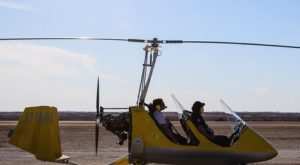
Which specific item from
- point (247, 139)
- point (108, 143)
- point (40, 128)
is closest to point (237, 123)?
point (247, 139)

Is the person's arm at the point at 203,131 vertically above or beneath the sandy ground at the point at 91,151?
above

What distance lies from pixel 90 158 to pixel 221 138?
9088 millimetres

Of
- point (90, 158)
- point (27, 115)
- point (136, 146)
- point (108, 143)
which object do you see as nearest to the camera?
point (136, 146)

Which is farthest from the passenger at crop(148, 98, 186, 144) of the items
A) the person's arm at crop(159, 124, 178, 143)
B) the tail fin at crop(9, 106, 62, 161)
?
the tail fin at crop(9, 106, 62, 161)

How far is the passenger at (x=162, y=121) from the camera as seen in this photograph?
40.8 feet

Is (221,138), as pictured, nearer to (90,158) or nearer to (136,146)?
(136,146)

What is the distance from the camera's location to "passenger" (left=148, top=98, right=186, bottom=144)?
12430 millimetres

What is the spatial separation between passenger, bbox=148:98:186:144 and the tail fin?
252 centimetres

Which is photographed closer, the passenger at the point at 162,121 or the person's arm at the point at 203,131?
the person's arm at the point at 203,131

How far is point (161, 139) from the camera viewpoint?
1233cm

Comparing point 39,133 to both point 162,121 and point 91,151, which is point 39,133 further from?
point 91,151

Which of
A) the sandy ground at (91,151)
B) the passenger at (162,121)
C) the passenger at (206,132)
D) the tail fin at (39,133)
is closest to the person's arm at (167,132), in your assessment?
the passenger at (162,121)

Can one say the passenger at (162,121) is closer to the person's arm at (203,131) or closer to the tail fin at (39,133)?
the person's arm at (203,131)

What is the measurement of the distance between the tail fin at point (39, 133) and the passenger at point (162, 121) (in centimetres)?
252
